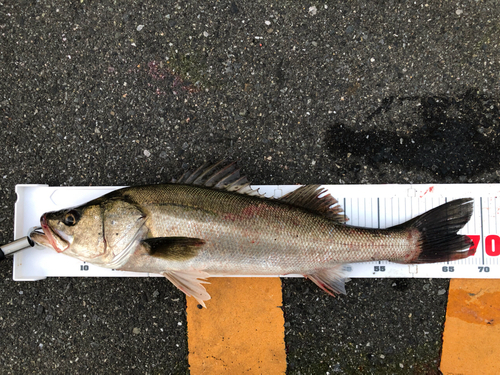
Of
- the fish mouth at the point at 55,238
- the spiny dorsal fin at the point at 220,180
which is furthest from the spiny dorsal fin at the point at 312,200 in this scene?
the fish mouth at the point at 55,238

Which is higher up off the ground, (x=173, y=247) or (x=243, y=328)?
(x=173, y=247)

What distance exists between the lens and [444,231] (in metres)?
2.89

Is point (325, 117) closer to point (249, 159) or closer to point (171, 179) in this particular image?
point (249, 159)

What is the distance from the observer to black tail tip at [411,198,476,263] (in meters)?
2.86

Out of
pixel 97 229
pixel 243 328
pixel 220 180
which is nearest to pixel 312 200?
pixel 220 180

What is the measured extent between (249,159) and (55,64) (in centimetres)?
235

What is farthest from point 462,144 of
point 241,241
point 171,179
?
point 171,179

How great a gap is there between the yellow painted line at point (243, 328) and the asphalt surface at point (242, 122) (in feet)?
0.58

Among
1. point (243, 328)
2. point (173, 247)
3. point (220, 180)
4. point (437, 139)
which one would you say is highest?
point (437, 139)

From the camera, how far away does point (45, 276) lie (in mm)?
3334

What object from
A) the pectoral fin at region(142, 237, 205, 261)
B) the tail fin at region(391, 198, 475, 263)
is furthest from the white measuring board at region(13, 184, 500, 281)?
the pectoral fin at region(142, 237, 205, 261)

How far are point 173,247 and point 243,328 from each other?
132cm

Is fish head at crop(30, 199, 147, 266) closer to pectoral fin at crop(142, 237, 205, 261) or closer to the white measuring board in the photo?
pectoral fin at crop(142, 237, 205, 261)

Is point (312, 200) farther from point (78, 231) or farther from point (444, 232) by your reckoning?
point (78, 231)
